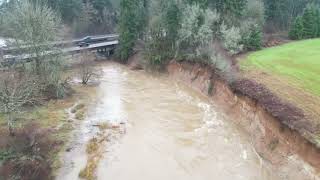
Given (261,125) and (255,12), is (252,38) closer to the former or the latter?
(255,12)

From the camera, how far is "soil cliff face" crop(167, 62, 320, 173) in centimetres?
2109

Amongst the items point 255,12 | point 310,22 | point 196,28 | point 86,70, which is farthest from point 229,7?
point 86,70

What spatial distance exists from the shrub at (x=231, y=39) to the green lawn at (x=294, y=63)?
1.77 metres

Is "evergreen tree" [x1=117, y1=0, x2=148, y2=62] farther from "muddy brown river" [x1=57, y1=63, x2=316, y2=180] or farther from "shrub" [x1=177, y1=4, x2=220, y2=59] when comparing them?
"muddy brown river" [x1=57, y1=63, x2=316, y2=180]

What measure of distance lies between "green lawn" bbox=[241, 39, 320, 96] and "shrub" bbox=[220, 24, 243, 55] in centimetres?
177

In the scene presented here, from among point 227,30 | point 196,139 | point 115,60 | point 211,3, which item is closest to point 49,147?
point 196,139

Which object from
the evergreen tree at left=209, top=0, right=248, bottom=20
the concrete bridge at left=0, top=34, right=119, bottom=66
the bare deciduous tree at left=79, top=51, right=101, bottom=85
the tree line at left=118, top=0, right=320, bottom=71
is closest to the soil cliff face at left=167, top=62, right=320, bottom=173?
the tree line at left=118, top=0, right=320, bottom=71

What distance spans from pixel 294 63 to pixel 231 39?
28.5ft

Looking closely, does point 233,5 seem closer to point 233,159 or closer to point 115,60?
point 115,60

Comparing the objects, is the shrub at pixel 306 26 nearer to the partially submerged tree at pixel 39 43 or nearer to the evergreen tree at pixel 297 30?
the evergreen tree at pixel 297 30

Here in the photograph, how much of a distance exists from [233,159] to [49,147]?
11.2m

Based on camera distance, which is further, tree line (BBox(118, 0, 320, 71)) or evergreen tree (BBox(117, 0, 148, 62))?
evergreen tree (BBox(117, 0, 148, 62))

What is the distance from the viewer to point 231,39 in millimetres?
42406

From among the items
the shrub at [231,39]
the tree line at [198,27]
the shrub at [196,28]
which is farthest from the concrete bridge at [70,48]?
the shrub at [231,39]
